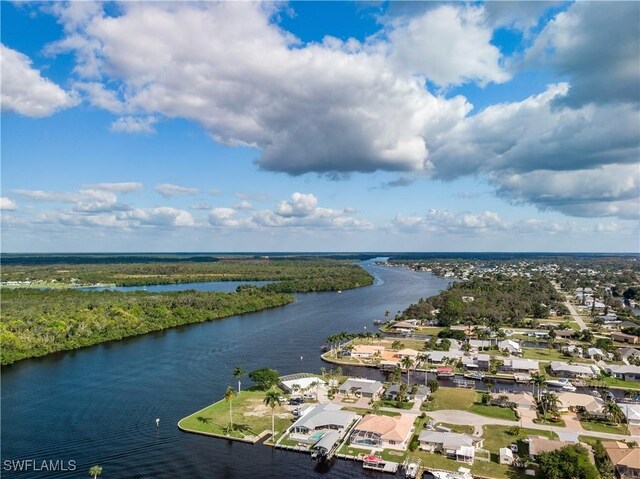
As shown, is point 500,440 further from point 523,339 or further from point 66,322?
point 66,322

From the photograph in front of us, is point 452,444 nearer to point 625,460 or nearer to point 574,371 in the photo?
point 625,460

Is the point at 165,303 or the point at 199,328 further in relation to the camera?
the point at 165,303

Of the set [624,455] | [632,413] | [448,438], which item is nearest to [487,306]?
[632,413]

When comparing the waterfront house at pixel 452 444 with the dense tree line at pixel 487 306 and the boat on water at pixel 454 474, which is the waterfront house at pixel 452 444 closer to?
the boat on water at pixel 454 474

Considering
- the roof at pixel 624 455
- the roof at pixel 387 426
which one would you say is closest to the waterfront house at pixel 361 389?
the roof at pixel 387 426

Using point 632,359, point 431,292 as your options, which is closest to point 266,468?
point 632,359

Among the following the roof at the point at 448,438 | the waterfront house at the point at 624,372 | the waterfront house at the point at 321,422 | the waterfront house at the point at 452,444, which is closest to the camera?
the waterfront house at the point at 452,444
